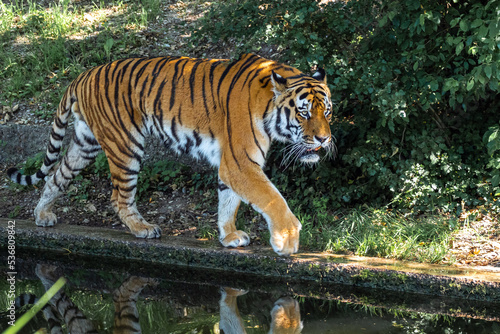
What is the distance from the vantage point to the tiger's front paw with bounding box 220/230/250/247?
484 centimetres

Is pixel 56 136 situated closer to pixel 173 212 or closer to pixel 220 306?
pixel 173 212

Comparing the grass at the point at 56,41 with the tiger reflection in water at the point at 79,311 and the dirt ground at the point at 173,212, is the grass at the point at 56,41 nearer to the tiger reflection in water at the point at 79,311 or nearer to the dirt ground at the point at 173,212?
the dirt ground at the point at 173,212

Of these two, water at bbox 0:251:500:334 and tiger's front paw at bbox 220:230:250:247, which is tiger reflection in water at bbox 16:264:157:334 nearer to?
water at bbox 0:251:500:334

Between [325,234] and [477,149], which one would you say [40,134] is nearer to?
[325,234]

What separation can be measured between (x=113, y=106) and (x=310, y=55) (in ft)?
5.94

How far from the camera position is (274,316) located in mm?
3986

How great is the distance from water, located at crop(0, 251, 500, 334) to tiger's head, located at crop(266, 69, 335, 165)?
1081 mm

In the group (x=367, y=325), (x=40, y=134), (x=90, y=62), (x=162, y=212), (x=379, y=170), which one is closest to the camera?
(x=367, y=325)

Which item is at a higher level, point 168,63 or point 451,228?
point 168,63

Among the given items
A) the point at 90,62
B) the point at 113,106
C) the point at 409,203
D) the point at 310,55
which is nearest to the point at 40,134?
the point at 90,62

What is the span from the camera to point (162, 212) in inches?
250

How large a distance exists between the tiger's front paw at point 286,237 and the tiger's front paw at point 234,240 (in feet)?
1.85

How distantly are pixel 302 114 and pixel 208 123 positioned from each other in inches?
34.7

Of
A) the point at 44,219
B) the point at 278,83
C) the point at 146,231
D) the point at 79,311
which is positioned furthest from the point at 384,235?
the point at 44,219
